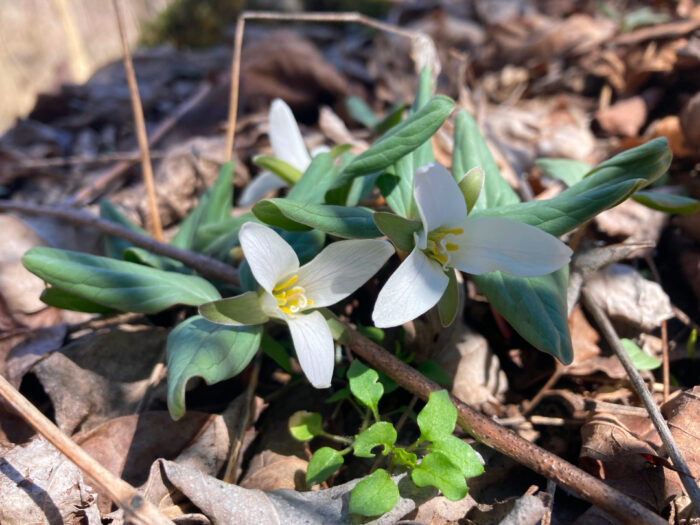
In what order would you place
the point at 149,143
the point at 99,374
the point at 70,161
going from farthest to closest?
the point at 149,143 < the point at 70,161 < the point at 99,374

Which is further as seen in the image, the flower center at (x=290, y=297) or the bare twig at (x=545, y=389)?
the bare twig at (x=545, y=389)

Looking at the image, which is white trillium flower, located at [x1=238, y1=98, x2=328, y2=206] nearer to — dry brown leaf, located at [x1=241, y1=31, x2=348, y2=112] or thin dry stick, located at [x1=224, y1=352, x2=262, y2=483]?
thin dry stick, located at [x1=224, y1=352, x2=262, y2=483]

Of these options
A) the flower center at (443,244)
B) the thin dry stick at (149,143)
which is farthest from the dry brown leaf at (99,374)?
the thin dry stick at (149,143)

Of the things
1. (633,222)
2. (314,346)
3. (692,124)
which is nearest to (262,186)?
(314,346)

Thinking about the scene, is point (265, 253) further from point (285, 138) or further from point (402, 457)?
point (285, 138)

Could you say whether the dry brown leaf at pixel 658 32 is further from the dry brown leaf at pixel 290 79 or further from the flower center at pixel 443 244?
the flower center at pixel 443 244

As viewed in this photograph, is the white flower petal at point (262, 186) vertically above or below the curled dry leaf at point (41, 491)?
above
